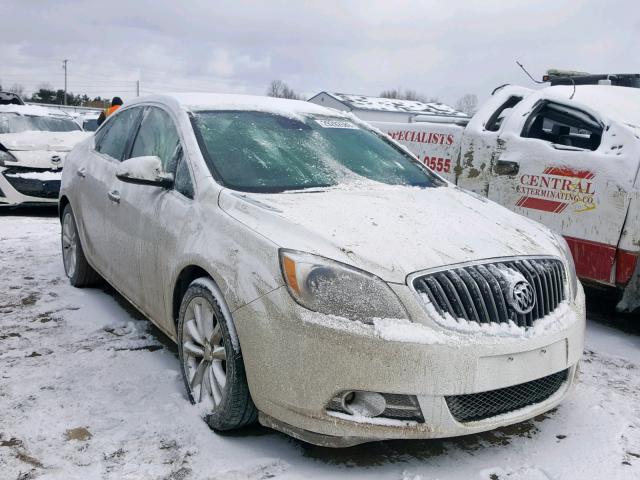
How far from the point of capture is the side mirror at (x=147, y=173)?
11.0ft

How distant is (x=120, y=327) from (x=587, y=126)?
12.8 ft

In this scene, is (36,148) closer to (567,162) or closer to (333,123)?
(333,123)

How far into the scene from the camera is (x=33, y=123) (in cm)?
949

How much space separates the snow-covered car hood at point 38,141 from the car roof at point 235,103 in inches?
199

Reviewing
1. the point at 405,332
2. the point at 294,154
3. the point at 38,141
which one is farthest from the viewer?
the point at 38,141

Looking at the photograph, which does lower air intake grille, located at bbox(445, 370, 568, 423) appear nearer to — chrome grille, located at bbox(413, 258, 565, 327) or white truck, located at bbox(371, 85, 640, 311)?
chrome grille, located at bbox(413, 258, 565, 327)

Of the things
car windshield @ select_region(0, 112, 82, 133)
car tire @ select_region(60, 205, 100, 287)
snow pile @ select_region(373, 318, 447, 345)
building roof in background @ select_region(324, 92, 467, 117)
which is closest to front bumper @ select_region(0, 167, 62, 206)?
car windshield @ select_region(0, 112, 82, 133)

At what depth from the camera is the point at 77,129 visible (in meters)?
9.94

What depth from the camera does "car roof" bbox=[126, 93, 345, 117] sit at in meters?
3.78

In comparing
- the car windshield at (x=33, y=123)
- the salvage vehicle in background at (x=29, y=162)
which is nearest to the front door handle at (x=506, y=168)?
the salvage vehicle in background at (x=29, y=162)

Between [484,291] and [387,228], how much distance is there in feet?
1.67

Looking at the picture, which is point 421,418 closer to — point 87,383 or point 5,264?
point 87,383

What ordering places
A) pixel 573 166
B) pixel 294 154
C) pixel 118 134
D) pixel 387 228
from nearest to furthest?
pixel 387 228, pixel 294 154, pixel 118 134, pixel 573 166

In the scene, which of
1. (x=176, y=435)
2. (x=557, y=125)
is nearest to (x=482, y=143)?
(x=557, y=125)
